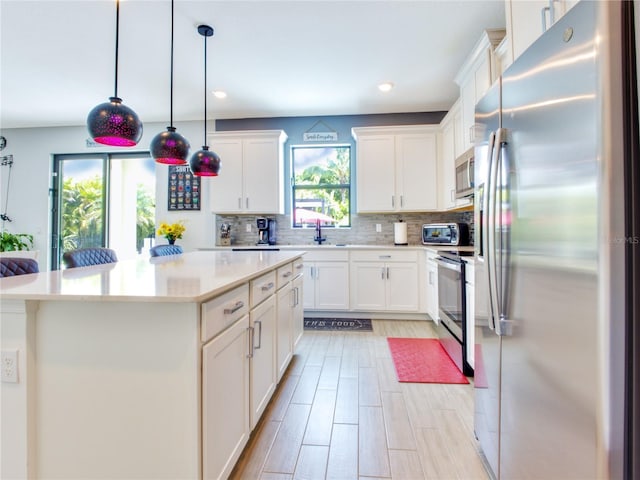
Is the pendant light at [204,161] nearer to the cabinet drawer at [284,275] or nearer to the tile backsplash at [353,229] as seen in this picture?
the cabinet drawer at [284,275]

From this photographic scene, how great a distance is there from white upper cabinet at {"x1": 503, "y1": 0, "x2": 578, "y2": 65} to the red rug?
214cm

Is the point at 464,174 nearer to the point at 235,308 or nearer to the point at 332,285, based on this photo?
the point at 332,285

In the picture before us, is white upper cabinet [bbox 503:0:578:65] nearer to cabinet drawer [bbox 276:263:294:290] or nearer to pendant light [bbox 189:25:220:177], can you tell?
cabinet drawer [bbox 276:263:294:290]

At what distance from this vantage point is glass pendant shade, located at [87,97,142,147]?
1.55m

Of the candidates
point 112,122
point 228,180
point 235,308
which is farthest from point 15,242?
point 235,308

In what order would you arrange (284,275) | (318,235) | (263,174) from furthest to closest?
(318,235), (263,174), (284,275)

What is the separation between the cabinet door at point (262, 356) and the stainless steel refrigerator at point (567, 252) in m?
1.09

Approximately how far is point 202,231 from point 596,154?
15.0 feet

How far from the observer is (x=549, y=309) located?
92 centimetres

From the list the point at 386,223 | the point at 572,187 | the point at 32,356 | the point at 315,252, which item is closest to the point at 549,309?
Answer: the point at 572,187

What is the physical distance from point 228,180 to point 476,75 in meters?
3.15

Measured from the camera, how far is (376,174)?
4.11 m

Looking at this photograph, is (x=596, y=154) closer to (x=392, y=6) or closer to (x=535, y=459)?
(x=535, y=459)

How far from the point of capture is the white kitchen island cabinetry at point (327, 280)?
389 cm
